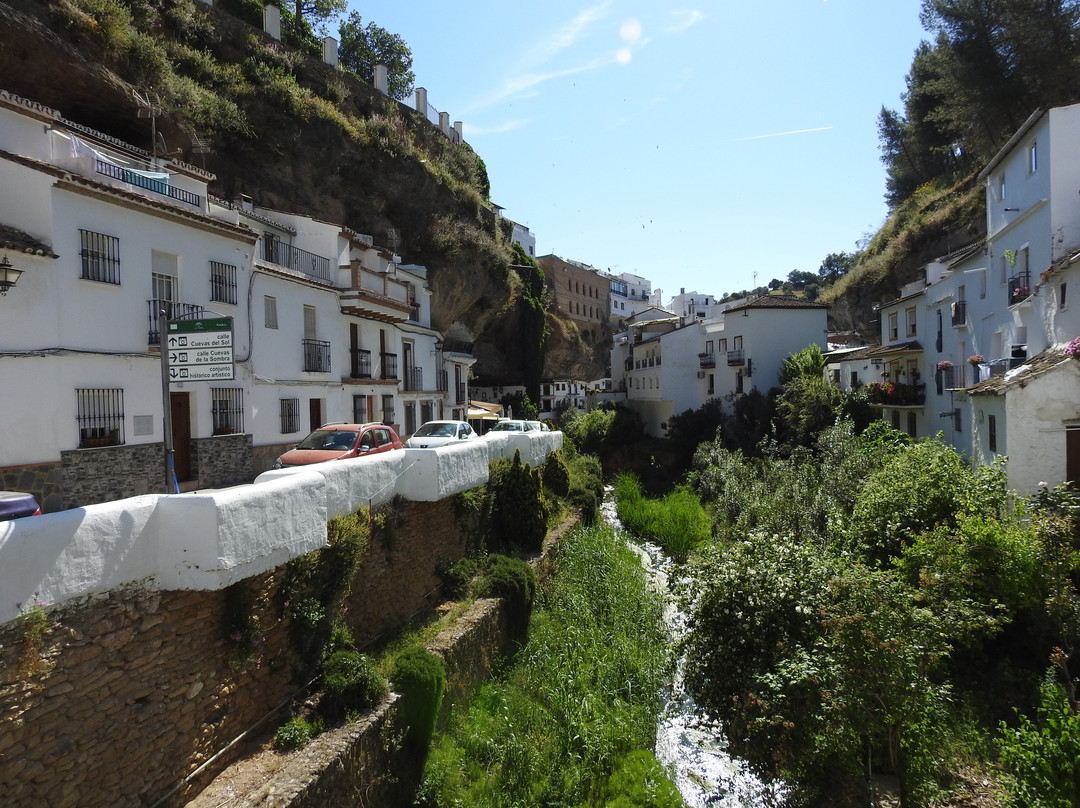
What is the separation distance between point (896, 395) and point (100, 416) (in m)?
26.3

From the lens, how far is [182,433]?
14633mm

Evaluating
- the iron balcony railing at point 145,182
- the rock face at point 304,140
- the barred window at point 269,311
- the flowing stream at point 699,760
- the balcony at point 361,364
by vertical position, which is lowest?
the flowing stream at point 699,760

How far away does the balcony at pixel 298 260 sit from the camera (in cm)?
1883

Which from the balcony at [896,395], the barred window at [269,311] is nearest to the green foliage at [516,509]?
the barred window at [269,311]

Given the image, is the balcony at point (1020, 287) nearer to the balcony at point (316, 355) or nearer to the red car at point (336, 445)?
the red car at point (336, 445)

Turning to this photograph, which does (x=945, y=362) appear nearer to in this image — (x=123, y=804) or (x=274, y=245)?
(x=274, y=245)

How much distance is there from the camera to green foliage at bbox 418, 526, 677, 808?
8.23 meters

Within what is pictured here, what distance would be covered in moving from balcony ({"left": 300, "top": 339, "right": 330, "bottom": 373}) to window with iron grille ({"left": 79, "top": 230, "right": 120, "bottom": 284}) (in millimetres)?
6040

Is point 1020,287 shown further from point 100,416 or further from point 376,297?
point 100,416

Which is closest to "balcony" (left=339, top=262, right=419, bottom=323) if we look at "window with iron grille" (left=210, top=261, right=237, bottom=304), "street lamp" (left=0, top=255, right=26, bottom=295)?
"window with iron grille" (left=210, top=261, right=237, bottom=304)

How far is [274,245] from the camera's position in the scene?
19.0 m

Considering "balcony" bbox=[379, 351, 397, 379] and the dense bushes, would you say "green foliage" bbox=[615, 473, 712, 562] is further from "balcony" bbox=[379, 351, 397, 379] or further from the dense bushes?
"balcony" bbox=[379, 351, 397, 379]

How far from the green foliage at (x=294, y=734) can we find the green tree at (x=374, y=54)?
133ft

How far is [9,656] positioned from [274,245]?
17.1 meters
